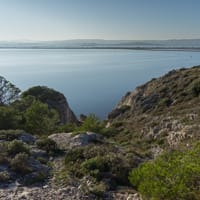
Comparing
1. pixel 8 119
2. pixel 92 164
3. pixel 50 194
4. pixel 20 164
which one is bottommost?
pixel 8 119

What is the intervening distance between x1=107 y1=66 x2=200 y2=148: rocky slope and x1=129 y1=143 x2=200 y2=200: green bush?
1363cm

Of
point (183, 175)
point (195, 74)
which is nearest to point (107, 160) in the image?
point (183, 175)

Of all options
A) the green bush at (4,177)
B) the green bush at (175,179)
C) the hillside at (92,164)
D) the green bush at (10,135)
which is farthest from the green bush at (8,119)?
the green bush at (175,179)

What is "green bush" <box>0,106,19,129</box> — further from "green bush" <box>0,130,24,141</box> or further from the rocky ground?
the rocky ground

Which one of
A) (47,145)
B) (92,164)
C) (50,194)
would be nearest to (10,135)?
(47,145)

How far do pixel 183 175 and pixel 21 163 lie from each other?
702 centimetres

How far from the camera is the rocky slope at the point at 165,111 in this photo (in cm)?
2462

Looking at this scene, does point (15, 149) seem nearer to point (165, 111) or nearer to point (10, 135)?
point (10, 135)

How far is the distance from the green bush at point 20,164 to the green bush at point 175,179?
223 inches

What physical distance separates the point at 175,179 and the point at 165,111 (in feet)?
101

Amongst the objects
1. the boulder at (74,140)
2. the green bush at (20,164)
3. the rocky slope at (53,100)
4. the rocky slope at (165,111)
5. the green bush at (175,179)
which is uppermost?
the green bush at (175,179)

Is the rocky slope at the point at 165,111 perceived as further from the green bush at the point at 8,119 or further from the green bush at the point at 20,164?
the green bush at the point at 20,164

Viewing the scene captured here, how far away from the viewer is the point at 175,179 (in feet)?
25.1

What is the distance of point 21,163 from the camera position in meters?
12.5
